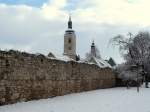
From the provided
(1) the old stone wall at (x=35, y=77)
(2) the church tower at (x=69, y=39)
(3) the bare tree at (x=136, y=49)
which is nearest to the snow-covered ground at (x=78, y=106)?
(1) the old stone wall at (x=35, y=77)

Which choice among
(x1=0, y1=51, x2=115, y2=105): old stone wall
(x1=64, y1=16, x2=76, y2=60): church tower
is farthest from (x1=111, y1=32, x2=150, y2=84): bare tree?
(x1=64, y1=16, x2=76, y2=60): church tower

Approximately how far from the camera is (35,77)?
17.8 m

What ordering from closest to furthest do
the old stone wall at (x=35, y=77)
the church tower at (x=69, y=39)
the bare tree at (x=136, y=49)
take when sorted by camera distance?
the old stone wall at (x=35, y=77), the bare tree at (x=136, y=49), the church tower at (x=69, y=39)

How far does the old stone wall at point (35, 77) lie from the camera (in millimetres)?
14797

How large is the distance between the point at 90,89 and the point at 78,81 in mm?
3894

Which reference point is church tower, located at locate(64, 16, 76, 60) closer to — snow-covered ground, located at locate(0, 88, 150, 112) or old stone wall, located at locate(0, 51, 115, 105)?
old stone wall, located at locate(0, 51, 115, 105)

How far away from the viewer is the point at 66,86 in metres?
22.7

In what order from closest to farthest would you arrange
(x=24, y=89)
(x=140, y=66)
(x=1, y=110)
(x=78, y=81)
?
(x=1, y=110) < (x=24, y=89) < (x=78, y=81) < (x=140, y=66)

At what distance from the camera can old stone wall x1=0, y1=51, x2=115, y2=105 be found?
14.8 metres

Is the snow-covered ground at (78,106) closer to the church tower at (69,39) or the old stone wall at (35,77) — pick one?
the old stone wall at (35,77)

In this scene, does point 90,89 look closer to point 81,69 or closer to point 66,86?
point 81,69

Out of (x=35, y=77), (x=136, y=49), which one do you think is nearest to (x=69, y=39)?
(x=136, y=49)

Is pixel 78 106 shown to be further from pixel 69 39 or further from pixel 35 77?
pixel 69 39

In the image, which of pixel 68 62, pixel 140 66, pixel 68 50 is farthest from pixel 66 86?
pixel 68 50
